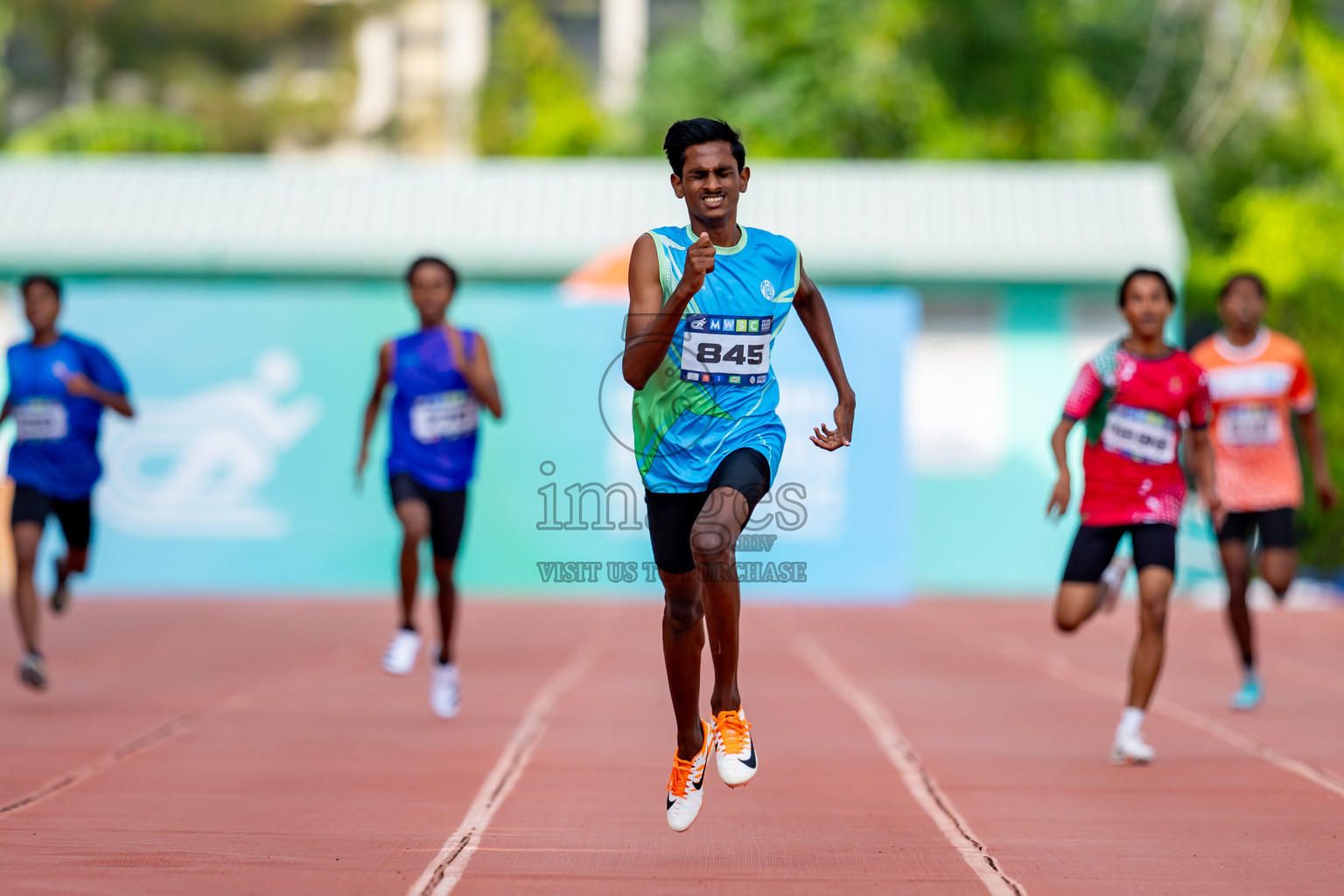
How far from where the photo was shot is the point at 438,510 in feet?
29.7

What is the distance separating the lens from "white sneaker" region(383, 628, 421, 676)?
8.58 meters

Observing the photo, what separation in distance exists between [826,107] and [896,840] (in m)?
28.7

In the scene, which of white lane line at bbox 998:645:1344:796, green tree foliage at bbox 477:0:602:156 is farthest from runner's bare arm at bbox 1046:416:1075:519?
green tree foliage at bbox 477:0:602:156

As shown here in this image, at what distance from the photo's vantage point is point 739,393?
17.6 ft

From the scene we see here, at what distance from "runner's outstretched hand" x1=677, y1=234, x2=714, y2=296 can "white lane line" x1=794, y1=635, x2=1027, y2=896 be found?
183cm

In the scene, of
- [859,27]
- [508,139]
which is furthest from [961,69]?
[508,139]

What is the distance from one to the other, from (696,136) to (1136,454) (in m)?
3.15

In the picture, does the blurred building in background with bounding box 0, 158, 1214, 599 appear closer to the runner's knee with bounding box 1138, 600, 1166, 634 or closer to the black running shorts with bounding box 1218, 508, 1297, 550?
the black running shorts with bounding box 1218, 508, 1297, 550

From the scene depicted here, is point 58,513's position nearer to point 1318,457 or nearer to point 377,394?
point 377,394

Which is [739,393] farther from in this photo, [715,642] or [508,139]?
[508,139]

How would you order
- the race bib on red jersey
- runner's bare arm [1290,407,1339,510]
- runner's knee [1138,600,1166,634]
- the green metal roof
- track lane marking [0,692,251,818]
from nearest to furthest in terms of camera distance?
track lane marking [0,692,251,818], runner's knee [1138,600,1166,634], the race bib on red jersey, runner's bare arm [1290,407,1339,510], the green metal roof

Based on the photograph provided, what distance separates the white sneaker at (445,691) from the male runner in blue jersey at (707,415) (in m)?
3.52

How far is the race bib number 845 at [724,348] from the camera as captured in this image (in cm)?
526

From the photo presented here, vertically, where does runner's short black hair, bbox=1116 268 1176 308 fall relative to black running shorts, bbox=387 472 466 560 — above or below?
above
